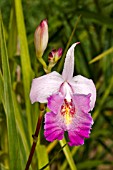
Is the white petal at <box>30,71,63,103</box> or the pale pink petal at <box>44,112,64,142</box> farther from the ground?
the white petal at <box>30,71,63,103</box>

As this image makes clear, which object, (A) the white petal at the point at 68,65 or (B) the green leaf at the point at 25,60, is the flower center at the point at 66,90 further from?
(B) the green leaf at the point at 25,60

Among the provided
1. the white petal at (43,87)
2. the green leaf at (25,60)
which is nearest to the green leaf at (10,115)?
the white petal at (43,87)

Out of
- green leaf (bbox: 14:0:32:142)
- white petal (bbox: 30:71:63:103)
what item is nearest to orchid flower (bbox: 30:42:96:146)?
white petal (bbox: 30:71:63:103)

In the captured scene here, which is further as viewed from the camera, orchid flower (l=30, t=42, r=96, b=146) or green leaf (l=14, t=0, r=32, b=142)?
green leaf (l=14, t=0, r=32, b=142)

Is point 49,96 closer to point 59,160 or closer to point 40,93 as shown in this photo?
point 40,93

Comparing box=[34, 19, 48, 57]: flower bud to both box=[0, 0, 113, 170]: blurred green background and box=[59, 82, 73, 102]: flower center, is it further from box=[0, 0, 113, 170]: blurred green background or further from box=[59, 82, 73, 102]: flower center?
box=[0, 0, 113, 170]: blurred green background

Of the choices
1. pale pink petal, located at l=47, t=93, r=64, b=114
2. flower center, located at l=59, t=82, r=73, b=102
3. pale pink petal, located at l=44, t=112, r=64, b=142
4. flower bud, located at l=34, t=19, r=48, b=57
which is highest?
flower bud, located at l=34, t=19, r=48, b=57
